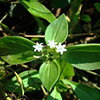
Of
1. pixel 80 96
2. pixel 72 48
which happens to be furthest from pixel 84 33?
pixel 80 96

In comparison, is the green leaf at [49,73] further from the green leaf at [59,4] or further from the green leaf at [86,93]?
the green leaf at [59,4]

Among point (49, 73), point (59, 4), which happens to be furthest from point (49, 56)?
point (59, 4)

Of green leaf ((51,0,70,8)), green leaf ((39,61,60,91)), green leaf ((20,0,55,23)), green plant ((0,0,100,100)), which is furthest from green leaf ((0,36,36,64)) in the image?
green leaf ((51,0,70,8))

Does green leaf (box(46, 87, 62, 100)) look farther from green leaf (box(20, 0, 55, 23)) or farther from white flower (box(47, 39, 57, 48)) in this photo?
green leaf (box(20, 0, 55, 23))

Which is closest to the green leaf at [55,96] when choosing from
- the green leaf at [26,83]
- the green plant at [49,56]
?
the green plant at [49,56]

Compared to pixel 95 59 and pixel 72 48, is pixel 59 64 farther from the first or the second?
pixel 95 59

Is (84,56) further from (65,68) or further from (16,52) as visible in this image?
(16,52)
